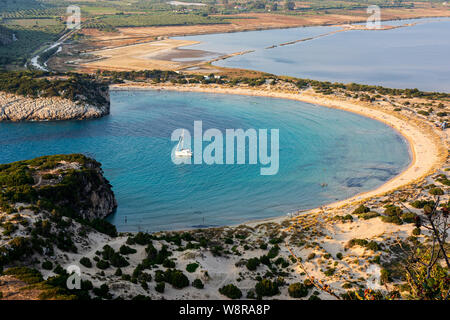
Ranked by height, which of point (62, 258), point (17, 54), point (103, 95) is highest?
point (17, 54)

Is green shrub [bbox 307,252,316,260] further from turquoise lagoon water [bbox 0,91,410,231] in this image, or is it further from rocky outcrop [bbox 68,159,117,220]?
rocky outcrop [bbox 68,159,117,220]

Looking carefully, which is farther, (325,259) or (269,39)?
(269,39)

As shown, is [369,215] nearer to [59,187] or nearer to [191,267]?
[191,267]

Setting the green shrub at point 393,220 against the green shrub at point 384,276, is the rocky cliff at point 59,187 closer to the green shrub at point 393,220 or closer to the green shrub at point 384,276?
the green shrub at point 384,276

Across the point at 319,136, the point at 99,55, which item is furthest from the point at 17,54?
the point at 319,136

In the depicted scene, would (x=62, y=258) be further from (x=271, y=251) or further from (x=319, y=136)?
(x=319, y=136)

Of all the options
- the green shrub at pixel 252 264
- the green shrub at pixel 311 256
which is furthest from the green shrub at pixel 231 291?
the green shrub at pixel 311 256

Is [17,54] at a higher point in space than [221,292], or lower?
higher
